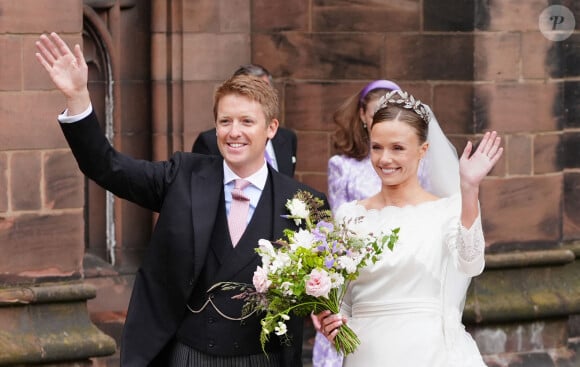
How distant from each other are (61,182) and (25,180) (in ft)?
0.67

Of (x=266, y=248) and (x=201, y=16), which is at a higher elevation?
(x=201, y=16)

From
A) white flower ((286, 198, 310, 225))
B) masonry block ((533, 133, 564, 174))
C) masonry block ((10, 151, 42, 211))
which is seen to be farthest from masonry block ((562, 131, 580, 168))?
white flower ((286, 198, 310, 225))

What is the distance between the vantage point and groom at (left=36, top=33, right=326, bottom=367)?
5.63 metres

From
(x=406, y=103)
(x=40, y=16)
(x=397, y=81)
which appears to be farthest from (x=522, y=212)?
(x=406, y=103)

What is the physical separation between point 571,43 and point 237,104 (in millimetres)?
4843

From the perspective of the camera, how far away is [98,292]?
30.8 ft

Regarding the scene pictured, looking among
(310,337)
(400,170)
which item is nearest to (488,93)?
(310,337)

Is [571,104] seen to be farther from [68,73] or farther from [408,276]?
[68,73]

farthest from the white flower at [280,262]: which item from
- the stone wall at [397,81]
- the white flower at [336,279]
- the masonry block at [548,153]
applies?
the masonry block at [548,153]

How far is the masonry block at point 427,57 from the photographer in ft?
→ 31.3

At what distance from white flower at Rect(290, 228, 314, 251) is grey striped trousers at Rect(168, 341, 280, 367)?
45cm

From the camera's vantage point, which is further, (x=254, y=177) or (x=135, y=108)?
(x=135, y=108)

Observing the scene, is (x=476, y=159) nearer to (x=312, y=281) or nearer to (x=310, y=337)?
(x=312, y=281)

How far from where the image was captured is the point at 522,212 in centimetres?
963
